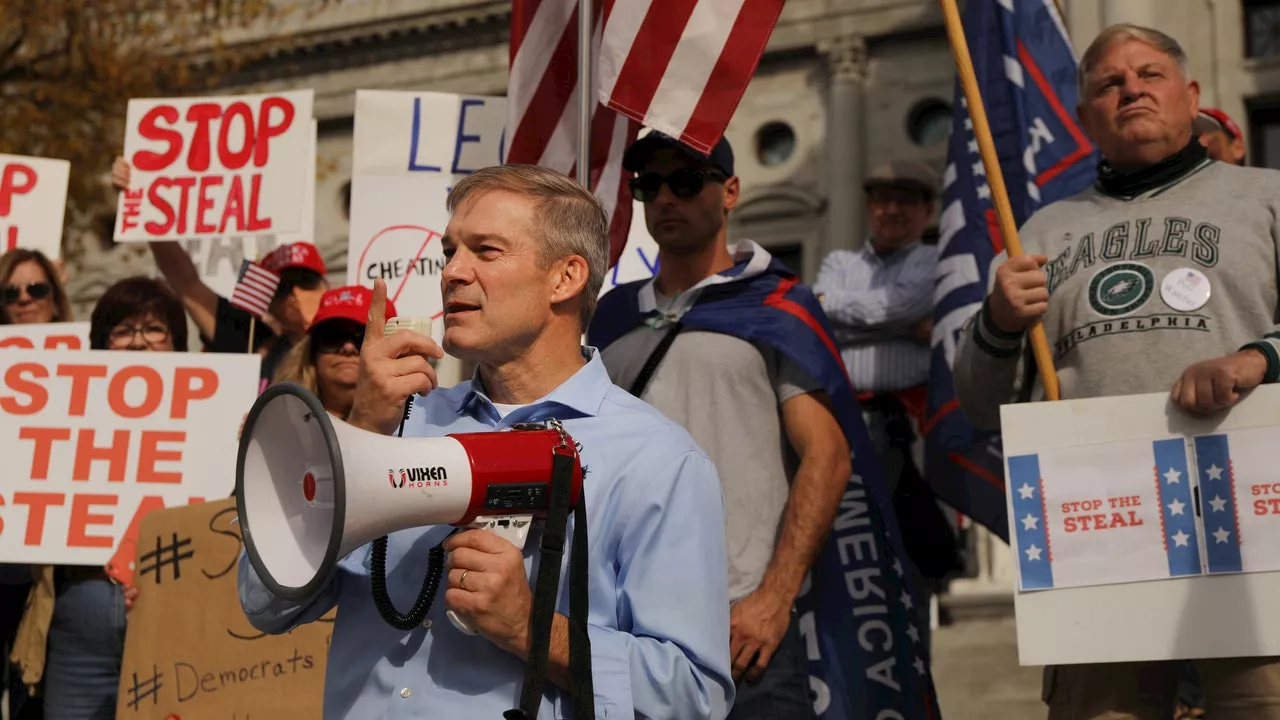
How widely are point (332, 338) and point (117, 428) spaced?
1313 mm

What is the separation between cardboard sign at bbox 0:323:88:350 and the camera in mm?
6789

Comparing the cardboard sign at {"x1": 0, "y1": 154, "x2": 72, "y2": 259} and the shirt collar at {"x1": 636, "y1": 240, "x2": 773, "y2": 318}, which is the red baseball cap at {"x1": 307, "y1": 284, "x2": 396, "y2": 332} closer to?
the shirt collar at {"x1": 636, "y1": 240, "x2": 773, "y2": 318}

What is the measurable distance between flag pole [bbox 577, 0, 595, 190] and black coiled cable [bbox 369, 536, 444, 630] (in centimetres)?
231

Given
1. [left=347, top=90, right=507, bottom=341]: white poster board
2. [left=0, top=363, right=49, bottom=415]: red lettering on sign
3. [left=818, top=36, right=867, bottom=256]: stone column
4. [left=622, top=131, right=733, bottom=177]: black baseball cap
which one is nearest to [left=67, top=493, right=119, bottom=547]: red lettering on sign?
[left=0, top=363, right=49, bottom=415]: red lettering on sign

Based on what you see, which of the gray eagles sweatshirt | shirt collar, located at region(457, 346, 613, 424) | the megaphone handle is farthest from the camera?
the gray eagles sweatshirt

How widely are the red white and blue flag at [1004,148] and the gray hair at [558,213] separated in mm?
3378

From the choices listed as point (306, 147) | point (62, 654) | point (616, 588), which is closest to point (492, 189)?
point (616, 588)

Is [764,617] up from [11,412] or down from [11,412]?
down

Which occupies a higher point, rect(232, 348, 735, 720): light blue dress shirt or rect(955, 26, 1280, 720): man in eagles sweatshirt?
rect(955, 26, 1280, 720): man in eagles sweatshirt

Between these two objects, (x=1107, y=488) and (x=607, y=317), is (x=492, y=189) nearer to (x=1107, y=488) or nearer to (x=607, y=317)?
(x=1107, y=488)

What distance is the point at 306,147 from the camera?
328 inches

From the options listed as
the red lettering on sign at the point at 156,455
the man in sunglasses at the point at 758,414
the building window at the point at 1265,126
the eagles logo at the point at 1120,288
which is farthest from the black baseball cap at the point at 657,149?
the building window at the point at 1265,126

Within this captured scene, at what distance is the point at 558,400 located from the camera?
3104mm

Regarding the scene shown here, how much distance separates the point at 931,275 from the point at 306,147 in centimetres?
297
